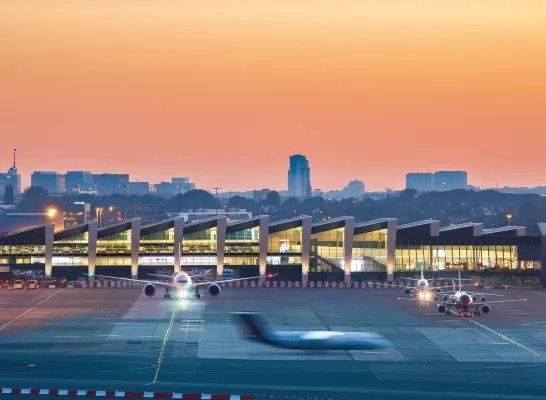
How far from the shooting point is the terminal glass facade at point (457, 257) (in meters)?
158

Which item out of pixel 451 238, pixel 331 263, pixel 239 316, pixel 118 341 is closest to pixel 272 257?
pixel 331 263

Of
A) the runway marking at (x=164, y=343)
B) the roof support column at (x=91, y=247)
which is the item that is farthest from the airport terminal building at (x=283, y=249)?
the runway marking at (x=164, y=343)

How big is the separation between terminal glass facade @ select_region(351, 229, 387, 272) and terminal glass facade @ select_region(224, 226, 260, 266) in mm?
13890

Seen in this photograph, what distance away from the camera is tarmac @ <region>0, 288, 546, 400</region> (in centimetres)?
6288

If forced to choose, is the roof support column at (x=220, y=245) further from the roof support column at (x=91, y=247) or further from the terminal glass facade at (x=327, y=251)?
the roof support column at (x=91, y=247)

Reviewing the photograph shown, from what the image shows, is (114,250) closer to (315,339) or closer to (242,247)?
(242,247)

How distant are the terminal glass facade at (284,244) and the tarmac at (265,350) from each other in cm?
3286

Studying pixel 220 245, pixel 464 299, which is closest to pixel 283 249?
pixel 220 245

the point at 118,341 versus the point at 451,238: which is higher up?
the point at 451,238

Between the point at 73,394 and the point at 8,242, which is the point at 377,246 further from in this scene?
the point at 73,394

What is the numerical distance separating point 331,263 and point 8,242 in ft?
147

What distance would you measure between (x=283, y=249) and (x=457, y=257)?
24836 millimetres

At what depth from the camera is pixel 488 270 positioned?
157500mm

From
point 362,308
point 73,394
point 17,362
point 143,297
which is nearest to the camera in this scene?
point 73,394
